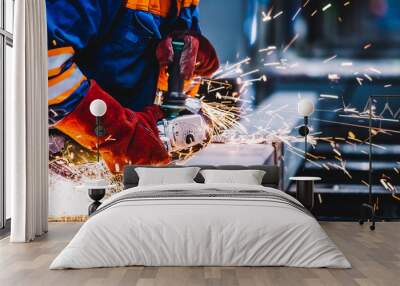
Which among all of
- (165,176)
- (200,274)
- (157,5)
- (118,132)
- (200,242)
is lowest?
(200,274)

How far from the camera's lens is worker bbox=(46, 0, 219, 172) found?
710 cm

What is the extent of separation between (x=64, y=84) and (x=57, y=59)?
1.05 feet

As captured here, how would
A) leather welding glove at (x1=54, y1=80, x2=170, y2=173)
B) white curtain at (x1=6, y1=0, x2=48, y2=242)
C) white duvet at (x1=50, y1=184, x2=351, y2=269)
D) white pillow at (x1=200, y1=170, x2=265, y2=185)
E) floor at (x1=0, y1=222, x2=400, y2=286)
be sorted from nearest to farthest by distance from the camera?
floor at (x1=0, y1=222, x2=400, y2=286), white duvet at (x1=50, y1=184, x2=351, y2=269), white curtain at (x1=6, y1=0, x2=48, y2=242), white pillow at (x1=200, y1=170, x2=265, y2=185), leather welding glove at (x1=54, y1=80, x2=170, y2=173)

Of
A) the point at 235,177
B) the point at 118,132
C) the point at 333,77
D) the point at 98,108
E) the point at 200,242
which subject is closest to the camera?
the point at 200,242

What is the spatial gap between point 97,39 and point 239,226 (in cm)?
370

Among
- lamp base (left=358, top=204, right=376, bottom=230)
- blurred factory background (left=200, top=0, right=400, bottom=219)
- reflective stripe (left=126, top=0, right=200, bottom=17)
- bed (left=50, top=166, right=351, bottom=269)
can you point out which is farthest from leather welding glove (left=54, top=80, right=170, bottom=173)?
bed (left=50, top=166, right=351, bottom=269)

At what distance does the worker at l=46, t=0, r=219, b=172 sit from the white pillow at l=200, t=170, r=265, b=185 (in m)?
0.86

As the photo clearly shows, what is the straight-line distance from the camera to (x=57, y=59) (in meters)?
7.10

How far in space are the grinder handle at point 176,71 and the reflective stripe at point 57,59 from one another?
1.28 meters

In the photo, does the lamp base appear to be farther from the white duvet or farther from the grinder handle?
the grinder handle

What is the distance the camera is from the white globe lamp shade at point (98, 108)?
6762 millimetres

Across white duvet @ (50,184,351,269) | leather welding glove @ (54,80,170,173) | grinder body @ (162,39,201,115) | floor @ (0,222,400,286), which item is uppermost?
grinder body @ (162,39,201,115)

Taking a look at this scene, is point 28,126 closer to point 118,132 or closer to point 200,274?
point 118,132

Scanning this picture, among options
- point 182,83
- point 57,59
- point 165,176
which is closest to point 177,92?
point 182,83
